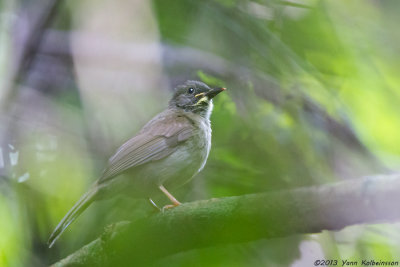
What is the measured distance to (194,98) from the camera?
5.27 meters

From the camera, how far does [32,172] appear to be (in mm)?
4852

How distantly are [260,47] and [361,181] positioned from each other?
8.03 ft

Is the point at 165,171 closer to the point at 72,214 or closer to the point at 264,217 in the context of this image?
the point at 72,214

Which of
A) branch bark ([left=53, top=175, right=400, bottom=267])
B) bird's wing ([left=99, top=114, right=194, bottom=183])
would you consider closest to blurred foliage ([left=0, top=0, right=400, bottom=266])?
branch bark ([left=53, top=175, right=400, bottom=267])

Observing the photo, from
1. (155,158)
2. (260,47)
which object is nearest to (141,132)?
(155,158)

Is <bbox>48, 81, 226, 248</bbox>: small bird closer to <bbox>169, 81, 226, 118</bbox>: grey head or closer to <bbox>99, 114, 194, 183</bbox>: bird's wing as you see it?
<bbox>99, 114, 194, 183</bbox>: bird's wing

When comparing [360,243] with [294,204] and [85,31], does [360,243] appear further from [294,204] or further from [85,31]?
[85,31]

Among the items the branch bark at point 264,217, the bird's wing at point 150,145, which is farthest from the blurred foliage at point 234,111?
the bird's wing at point 150,145

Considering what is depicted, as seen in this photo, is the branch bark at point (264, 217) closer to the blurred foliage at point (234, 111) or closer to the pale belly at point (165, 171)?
the blurred foliage at point (234, 111)

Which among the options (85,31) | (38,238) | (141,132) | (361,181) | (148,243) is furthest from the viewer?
(85,31)

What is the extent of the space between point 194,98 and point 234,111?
1.49 feet

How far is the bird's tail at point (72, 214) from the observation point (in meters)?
3.77

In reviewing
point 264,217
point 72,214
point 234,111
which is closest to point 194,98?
point 234,111

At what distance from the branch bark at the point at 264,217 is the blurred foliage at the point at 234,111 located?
19 cm
